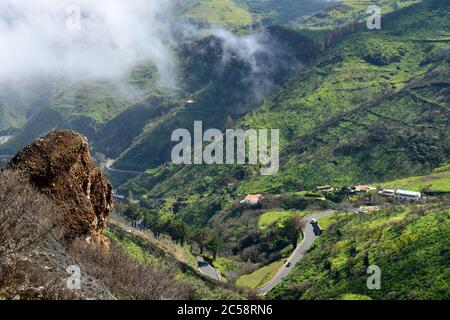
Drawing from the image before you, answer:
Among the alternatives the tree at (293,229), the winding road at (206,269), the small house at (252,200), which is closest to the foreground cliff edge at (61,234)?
the winding road at (206,269)

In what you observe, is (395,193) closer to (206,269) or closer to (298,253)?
(298,253)

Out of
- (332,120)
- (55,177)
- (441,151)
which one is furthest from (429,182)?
(55,177)

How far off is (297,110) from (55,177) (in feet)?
488

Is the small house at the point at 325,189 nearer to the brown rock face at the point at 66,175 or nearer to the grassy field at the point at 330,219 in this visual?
the grassy field at the point at 330,219

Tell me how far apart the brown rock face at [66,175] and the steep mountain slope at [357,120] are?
89.9m

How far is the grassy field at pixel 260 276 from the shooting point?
60697 millimetres

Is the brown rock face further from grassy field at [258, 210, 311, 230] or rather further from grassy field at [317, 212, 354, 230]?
grassy field at [258, 210, 311, 230]

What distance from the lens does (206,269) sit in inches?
2751

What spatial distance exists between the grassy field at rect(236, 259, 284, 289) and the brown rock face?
105ft

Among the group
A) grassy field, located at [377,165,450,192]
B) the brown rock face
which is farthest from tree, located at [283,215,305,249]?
the brown rock face

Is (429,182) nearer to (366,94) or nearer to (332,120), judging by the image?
(332,120)

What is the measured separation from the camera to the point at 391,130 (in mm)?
123750

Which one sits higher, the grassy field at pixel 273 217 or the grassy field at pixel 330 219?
the grassy field at pixel 330 219

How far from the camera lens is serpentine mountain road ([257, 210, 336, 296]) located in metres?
57.4
